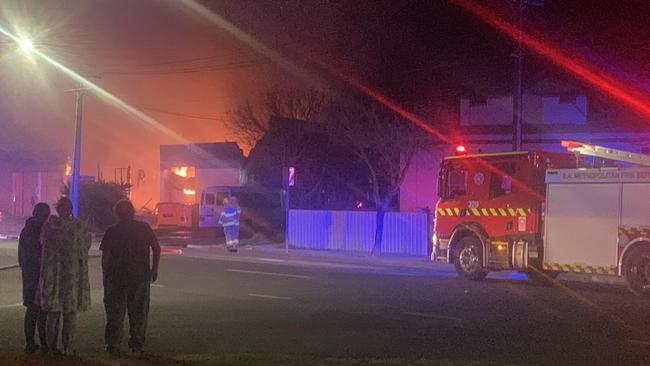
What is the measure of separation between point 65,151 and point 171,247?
121ft

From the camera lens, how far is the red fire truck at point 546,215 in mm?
14906

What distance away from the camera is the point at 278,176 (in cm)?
4256

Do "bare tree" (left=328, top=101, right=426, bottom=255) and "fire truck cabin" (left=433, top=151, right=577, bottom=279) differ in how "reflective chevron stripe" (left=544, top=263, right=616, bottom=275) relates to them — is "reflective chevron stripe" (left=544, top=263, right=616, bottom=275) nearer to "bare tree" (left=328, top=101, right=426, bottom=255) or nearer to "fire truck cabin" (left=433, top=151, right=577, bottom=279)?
"fire truck cabin" (left=433, top=151, right=577, bottom=279)

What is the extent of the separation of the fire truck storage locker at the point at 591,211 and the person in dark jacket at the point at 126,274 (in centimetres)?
1017

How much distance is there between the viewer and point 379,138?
1024 inches

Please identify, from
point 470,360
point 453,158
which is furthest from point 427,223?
point 470,360

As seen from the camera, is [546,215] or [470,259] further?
[470,259]

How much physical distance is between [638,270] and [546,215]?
2.30 metres

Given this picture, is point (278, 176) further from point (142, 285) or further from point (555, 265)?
point (142, 285)

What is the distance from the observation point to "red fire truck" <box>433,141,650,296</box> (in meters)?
14.9

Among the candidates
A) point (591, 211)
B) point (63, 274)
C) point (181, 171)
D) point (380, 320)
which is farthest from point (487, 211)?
point (181, 171)

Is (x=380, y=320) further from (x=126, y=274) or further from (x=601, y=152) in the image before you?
(x=601, y=152)

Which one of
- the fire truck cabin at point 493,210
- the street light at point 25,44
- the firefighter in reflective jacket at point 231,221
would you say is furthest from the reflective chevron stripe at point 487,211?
the street light at point 25,44

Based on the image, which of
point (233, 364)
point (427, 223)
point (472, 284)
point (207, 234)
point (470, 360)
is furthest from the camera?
point (207, 234)
